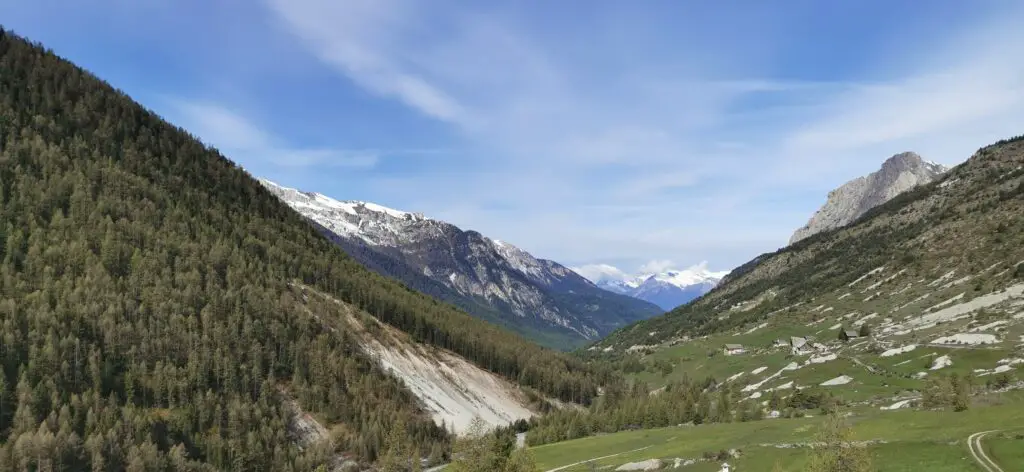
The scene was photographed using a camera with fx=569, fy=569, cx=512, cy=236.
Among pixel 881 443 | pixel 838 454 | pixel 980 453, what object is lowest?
pixel 881 443

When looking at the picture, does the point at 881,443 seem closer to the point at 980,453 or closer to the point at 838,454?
the point at 980,453

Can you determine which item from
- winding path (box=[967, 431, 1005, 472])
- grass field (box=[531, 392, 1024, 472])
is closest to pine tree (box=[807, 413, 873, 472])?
grass field (box=[531, 392, 1024, 472])

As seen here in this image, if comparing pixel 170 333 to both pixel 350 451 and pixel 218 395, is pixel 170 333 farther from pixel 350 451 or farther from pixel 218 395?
pixel 350 451

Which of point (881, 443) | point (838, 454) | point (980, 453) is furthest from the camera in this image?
point (881, 443)

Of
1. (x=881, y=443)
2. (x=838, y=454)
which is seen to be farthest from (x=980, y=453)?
(x=838, y=454)

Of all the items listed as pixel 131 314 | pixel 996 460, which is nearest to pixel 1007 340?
pixel 996 460

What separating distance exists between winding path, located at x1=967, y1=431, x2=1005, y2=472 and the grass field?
49 centimetres

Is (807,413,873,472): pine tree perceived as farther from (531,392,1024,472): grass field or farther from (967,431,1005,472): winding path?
(967,431,1005,472): winding path

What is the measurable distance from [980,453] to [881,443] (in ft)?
36.0

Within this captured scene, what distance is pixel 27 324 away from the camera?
541ft

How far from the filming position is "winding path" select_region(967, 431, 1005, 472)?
45.1 m

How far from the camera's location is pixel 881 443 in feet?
193

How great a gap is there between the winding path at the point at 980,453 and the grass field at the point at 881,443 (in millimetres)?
489

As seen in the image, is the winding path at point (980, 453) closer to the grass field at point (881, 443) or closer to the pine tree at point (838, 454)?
the grass field at point (881, 443)
